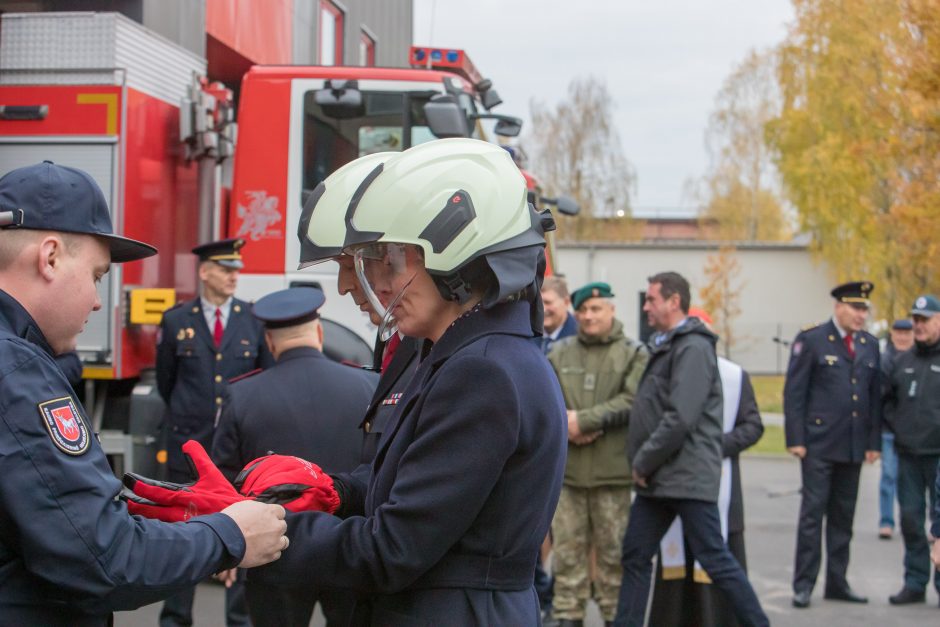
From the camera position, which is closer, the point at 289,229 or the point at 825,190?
the point at 289,229

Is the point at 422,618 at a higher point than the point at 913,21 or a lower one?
lower

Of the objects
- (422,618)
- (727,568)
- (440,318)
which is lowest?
(727,568)

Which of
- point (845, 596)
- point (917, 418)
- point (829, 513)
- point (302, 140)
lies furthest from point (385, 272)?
point (917, 418)

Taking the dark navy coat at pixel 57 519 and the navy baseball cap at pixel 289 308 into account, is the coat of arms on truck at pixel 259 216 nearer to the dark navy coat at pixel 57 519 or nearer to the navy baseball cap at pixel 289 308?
the navy baseball cap at pixel 289 308

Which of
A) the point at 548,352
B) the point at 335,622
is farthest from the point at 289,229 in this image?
the point at 335,622

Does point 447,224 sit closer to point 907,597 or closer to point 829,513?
point 829,513

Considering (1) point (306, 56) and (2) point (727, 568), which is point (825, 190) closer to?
(1) point (306, 56)

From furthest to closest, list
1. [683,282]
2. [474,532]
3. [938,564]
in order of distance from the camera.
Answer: [683,282], [938,564], [474,532]

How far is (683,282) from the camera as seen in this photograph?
21.4 ft

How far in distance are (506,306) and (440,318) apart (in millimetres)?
148

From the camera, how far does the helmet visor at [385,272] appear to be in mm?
2402

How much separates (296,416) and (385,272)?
2.44 m

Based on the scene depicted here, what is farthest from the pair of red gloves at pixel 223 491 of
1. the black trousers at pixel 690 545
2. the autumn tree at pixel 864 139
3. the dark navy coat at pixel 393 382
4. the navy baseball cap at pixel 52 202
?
the autumn tree at pixel 864 139

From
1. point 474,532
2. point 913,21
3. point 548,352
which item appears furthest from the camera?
point 913,21
